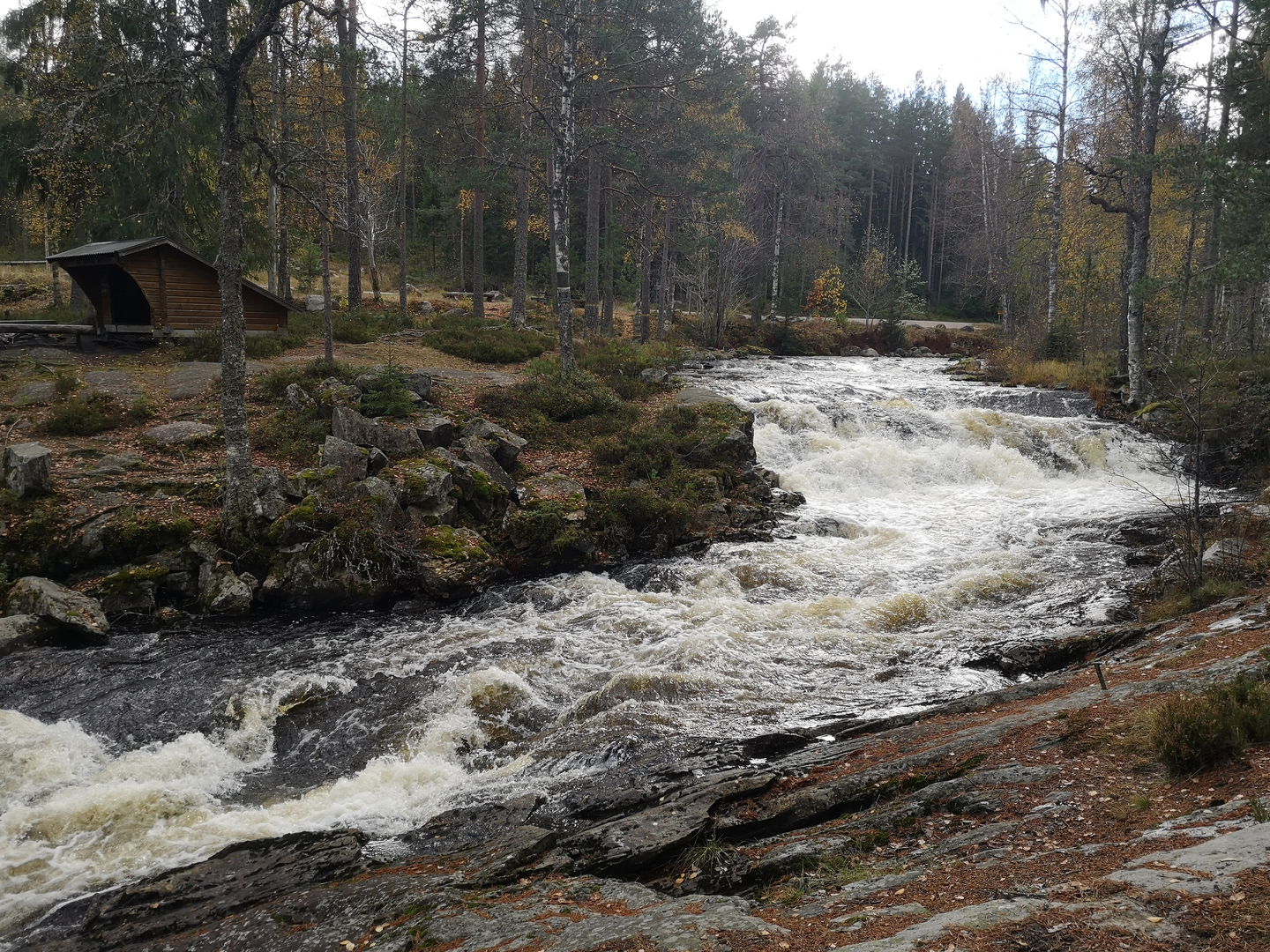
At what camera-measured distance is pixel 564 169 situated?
17.6 m

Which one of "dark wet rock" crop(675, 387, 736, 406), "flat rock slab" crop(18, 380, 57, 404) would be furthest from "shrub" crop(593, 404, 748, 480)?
"flat rock slab" crop(18, 380, 57, 404)

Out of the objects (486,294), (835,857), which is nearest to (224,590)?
(835,857)

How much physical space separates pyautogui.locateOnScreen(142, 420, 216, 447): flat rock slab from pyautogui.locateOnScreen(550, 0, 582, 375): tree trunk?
25.3 feet

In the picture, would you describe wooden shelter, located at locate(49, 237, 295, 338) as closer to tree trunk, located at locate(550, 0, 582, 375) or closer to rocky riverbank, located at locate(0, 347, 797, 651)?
rocky riverbank, located at locate(0, 347, 797, 651)

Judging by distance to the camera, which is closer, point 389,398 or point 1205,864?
point 1205,864

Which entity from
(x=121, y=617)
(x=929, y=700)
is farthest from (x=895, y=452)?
(x=121, y=617)

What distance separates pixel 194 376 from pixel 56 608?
9123 millimetres

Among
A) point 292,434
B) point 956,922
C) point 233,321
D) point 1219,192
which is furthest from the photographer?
point 1219,192

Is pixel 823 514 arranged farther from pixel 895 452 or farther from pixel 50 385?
pixel 50 385

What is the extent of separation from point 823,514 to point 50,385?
50.9 feet

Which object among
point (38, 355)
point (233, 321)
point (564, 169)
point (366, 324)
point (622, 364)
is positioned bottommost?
point (38, 355)

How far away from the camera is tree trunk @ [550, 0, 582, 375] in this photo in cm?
1670

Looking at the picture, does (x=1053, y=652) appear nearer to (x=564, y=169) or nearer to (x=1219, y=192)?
(x=1219, y=192)

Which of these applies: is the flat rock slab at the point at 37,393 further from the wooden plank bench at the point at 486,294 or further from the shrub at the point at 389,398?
the wooden plank bench at the point at 486,294
